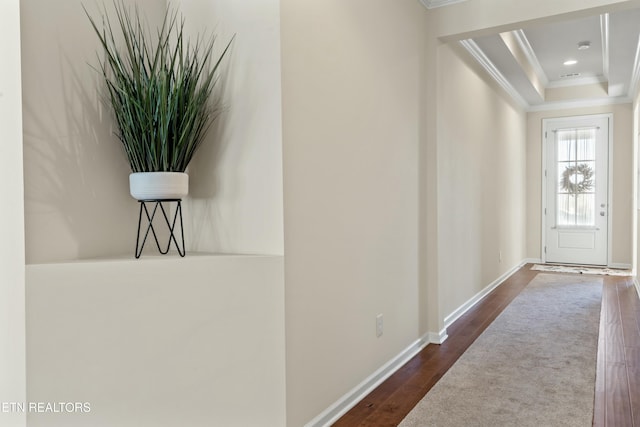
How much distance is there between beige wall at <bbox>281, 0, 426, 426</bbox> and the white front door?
16.2 feet

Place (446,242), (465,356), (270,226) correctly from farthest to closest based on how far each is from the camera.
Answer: (446,242) → (465,356) → (270,226)

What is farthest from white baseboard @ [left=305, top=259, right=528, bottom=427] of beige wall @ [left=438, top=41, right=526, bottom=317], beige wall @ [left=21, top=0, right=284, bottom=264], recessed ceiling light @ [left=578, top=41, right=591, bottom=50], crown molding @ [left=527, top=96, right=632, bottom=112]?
crown molding @ [left=527, top=96, right=632, bottom=112]

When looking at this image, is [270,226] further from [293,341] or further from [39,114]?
[39,114]

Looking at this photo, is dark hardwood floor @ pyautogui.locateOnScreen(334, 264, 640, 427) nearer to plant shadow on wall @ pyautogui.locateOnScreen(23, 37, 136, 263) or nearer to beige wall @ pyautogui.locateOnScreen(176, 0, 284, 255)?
beige wall @ pyautogui.locateOnScreen(176, 0, 284, 255)

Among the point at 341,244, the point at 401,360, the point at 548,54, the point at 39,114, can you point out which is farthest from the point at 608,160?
the point at 39,114

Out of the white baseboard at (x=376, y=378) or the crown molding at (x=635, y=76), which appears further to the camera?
the crown molding at (x=635, y=76)

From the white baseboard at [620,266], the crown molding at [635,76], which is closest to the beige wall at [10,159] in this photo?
the crown molding at [635,76]

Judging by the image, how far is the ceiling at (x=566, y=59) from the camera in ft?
13.1

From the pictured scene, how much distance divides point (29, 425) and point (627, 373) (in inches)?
123

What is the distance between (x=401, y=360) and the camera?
290 cm

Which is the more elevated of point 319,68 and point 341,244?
point 319,68

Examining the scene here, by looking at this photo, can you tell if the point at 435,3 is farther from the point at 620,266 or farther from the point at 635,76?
the point at 620,266

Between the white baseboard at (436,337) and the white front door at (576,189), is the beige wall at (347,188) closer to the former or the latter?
the white baseboard at (436,337)

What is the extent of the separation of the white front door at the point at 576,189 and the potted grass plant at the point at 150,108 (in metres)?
6.73
